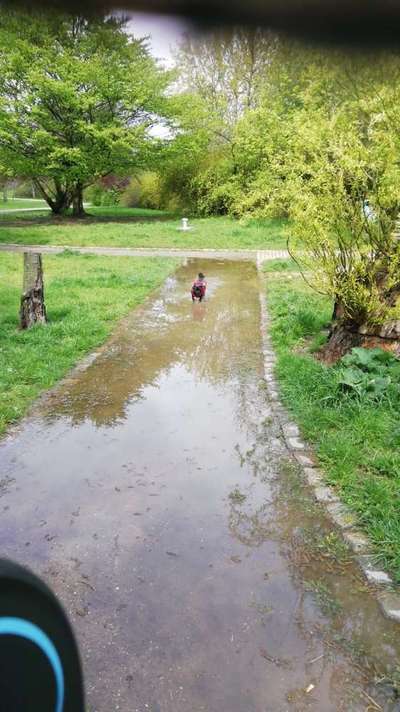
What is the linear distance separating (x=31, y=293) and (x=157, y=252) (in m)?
10.8

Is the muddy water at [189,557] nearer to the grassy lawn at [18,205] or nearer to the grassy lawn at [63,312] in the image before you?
the grassy lawn at [63,312]

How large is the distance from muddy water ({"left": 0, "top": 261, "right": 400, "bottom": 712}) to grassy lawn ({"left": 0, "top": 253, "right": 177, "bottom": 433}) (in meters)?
0.51

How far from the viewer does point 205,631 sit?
264cm

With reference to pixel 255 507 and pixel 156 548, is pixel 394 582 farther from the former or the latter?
pixel 156 548

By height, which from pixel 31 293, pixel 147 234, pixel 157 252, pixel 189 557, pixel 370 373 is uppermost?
pixel 147 234

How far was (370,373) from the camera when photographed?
5574 mm

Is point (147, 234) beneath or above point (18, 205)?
beneath

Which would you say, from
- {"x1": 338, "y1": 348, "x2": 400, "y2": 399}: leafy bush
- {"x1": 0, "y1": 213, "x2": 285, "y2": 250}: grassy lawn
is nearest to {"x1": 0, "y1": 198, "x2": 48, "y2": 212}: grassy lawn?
{"x1": 0, "y1": 213, "x2": 285, "y2": 250}: grassy lawn

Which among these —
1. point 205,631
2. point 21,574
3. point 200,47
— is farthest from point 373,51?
point 205,631

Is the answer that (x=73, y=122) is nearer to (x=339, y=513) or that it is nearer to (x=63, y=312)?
(x=63, y=312)

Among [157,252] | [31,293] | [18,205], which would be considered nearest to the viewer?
[31,293]

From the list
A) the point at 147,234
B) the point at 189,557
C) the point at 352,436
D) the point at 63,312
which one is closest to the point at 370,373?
the point at 352,436

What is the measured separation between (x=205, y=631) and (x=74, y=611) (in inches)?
30.7

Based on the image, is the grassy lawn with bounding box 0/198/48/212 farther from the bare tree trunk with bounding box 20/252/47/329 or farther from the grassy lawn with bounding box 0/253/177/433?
the bare tree trunk with bounding box 20/252/47/329
